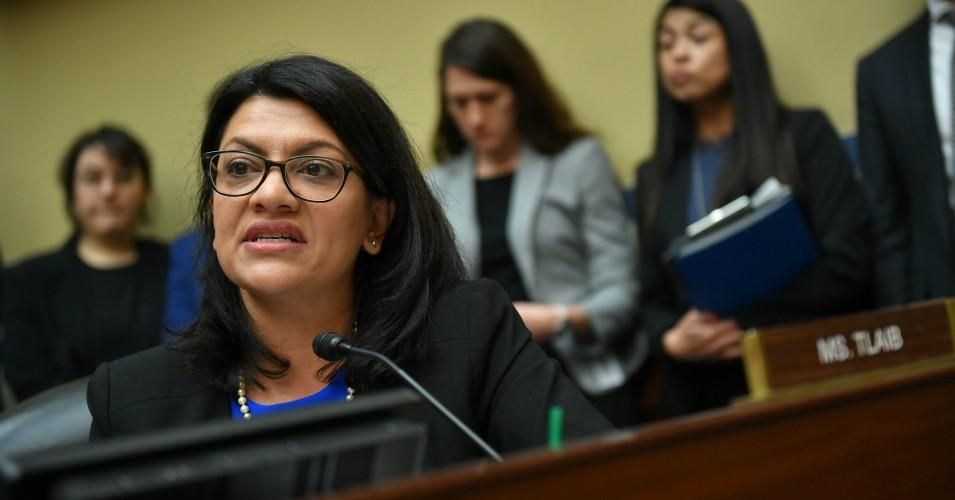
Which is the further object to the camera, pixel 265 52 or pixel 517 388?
pixel 265 52

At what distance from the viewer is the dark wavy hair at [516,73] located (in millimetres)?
3070

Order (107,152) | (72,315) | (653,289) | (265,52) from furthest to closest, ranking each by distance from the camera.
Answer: (107,152), (72,315), (653,289), (265,52)

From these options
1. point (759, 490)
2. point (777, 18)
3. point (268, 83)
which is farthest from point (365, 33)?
point (759, 490)

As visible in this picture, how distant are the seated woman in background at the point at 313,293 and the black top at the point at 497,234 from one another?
3.83 ft

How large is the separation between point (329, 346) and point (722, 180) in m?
1.51

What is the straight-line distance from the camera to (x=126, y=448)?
820mm

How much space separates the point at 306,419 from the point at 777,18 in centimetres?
247

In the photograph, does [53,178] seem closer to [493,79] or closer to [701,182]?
[493,79]

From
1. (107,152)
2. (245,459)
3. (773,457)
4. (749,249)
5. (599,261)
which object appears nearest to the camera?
(245,459)

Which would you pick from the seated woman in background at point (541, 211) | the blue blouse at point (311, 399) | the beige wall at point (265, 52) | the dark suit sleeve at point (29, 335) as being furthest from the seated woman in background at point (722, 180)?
the dark suit sleeve at point (29, 335)

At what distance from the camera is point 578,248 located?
2990mm

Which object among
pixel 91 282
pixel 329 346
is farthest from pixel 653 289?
pixel 91 282

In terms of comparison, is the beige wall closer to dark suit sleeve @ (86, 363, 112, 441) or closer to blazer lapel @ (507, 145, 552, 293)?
blazer lapel @ (507, 145, 552, 293)

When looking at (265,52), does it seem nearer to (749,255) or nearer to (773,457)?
(749,255)
